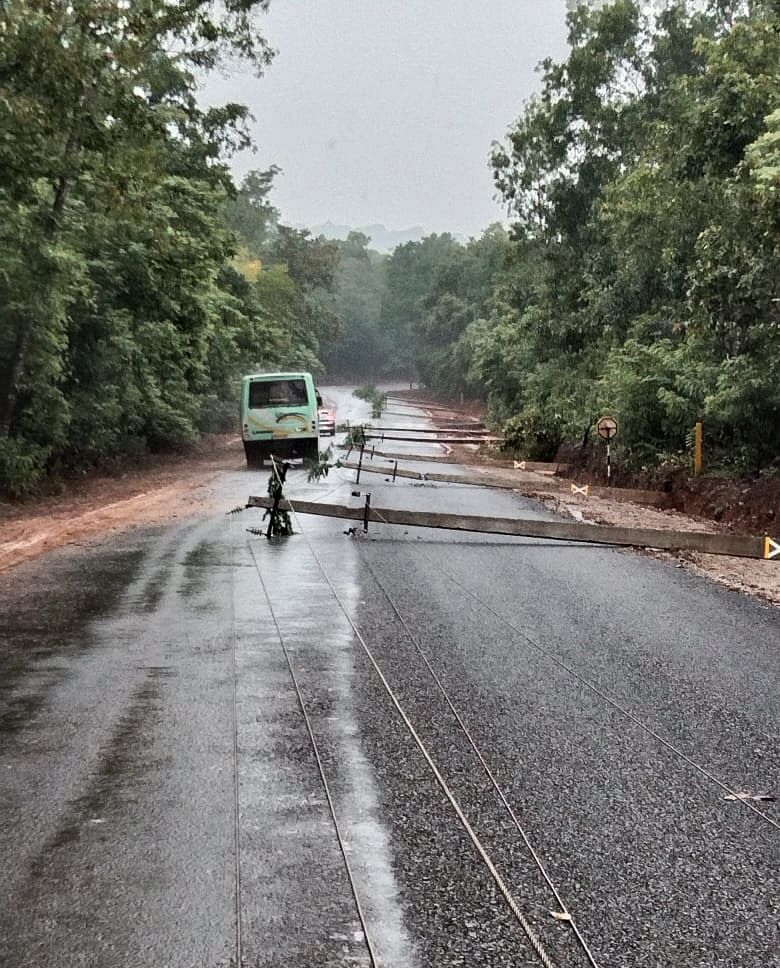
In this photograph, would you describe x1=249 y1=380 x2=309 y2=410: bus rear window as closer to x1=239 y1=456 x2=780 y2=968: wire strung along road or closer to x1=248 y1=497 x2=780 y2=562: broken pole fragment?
x1=248 y1=497 x2=780 y2=562: broken pole fragment

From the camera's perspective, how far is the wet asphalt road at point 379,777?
3.38m

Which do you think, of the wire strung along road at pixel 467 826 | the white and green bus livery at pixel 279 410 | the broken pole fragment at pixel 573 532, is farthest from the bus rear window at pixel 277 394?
the wire strung along road at pixel 467 826

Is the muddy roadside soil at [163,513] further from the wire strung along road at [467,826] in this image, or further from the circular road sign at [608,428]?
the wire strung along road at [467,826]

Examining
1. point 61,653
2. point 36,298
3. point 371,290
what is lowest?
point 61,653

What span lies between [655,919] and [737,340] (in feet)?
52.3

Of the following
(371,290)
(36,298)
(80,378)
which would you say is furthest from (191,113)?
(371,290)

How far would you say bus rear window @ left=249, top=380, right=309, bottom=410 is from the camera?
3059cm

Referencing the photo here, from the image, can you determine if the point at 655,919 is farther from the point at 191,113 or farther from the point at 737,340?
the point at 191,113

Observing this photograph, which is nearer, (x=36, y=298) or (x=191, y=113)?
(x=36, y=298)

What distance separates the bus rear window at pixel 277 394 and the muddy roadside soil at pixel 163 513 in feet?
8.65

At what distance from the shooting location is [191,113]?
1196 inches

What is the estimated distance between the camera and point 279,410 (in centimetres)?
3055

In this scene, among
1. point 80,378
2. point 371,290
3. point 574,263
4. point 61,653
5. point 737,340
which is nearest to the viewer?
point 61,653

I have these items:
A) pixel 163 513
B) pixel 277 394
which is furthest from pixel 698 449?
pixel 277 394
